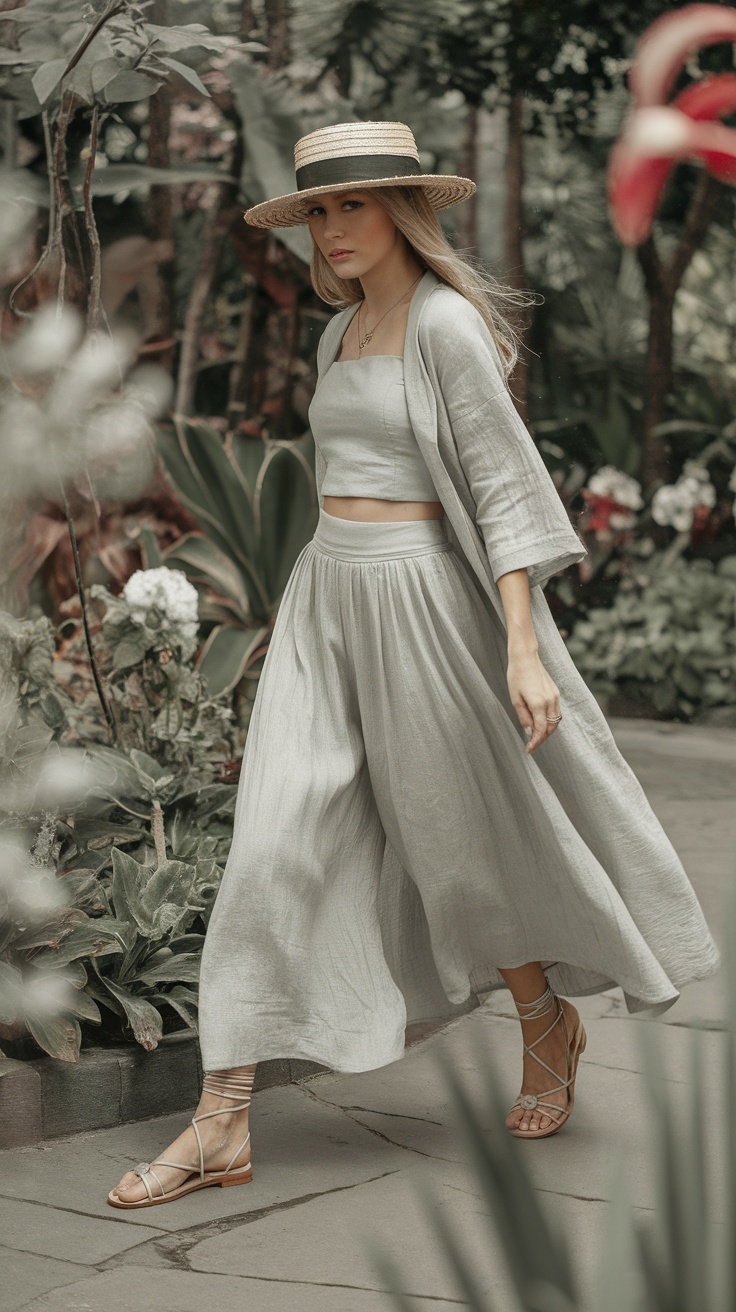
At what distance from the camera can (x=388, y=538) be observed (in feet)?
9.86

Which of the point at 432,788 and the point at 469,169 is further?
the point at 469,169

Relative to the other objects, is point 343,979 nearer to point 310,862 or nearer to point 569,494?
point 310,862

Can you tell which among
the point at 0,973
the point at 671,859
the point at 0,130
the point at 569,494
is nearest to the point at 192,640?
the point at 0,973

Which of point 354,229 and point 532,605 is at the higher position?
point 354,229

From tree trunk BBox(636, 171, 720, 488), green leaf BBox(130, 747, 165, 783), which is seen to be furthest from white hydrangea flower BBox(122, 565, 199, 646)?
tree trunk BBox(636, 171, 720, 488)

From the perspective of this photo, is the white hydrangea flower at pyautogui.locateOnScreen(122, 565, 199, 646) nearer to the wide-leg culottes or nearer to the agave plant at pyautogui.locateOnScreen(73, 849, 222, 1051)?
the agave plant at pyautogui.locateOnScreen(73, 849, 222, 1051)

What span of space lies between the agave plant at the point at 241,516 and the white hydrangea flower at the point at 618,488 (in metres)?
2.32

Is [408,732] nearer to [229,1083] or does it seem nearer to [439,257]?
[229,1083]

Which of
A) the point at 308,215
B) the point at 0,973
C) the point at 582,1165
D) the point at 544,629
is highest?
the point at 308,215

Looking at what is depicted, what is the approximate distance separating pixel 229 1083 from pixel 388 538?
972 mm

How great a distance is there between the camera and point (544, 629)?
298 centimetres

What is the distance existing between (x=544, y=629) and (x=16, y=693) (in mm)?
1286

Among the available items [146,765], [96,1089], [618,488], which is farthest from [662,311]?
[96,1089]

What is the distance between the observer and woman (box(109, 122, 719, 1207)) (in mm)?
2891
